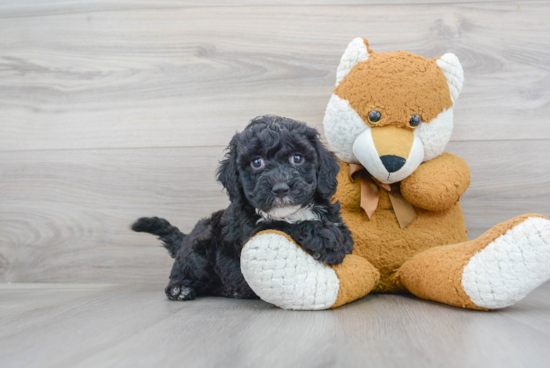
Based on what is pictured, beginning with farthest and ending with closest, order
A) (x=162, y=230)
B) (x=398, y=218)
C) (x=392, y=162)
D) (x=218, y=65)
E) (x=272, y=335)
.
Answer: (x=218, y=65) → (x=162, y=230) → (x=398, y=218) → (x=392, y=162) → (x=272, y=335)

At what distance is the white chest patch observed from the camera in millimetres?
1187

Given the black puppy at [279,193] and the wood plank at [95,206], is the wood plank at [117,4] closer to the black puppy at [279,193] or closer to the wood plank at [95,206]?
the wood plank at [95,206]

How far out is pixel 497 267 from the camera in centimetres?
110

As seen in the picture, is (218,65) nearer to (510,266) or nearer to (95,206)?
(95,206)

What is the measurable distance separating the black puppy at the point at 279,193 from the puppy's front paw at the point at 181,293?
116 mm

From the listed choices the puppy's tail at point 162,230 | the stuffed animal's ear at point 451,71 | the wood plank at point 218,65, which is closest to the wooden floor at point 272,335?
the puppy's tail at point 162,230

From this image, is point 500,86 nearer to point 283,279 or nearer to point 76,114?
point 283,279

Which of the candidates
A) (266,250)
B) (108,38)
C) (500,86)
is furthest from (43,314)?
(500,86)

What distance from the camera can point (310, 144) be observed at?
A: 4.02 ft

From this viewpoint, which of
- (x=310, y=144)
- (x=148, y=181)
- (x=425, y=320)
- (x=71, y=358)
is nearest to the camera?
(x=71, y=358)

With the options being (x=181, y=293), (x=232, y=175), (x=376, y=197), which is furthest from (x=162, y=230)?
(x=376, y=197)

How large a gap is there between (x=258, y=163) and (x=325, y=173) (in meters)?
0.19

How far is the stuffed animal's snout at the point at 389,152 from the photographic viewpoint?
1.33m

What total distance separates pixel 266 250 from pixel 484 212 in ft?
3.55
